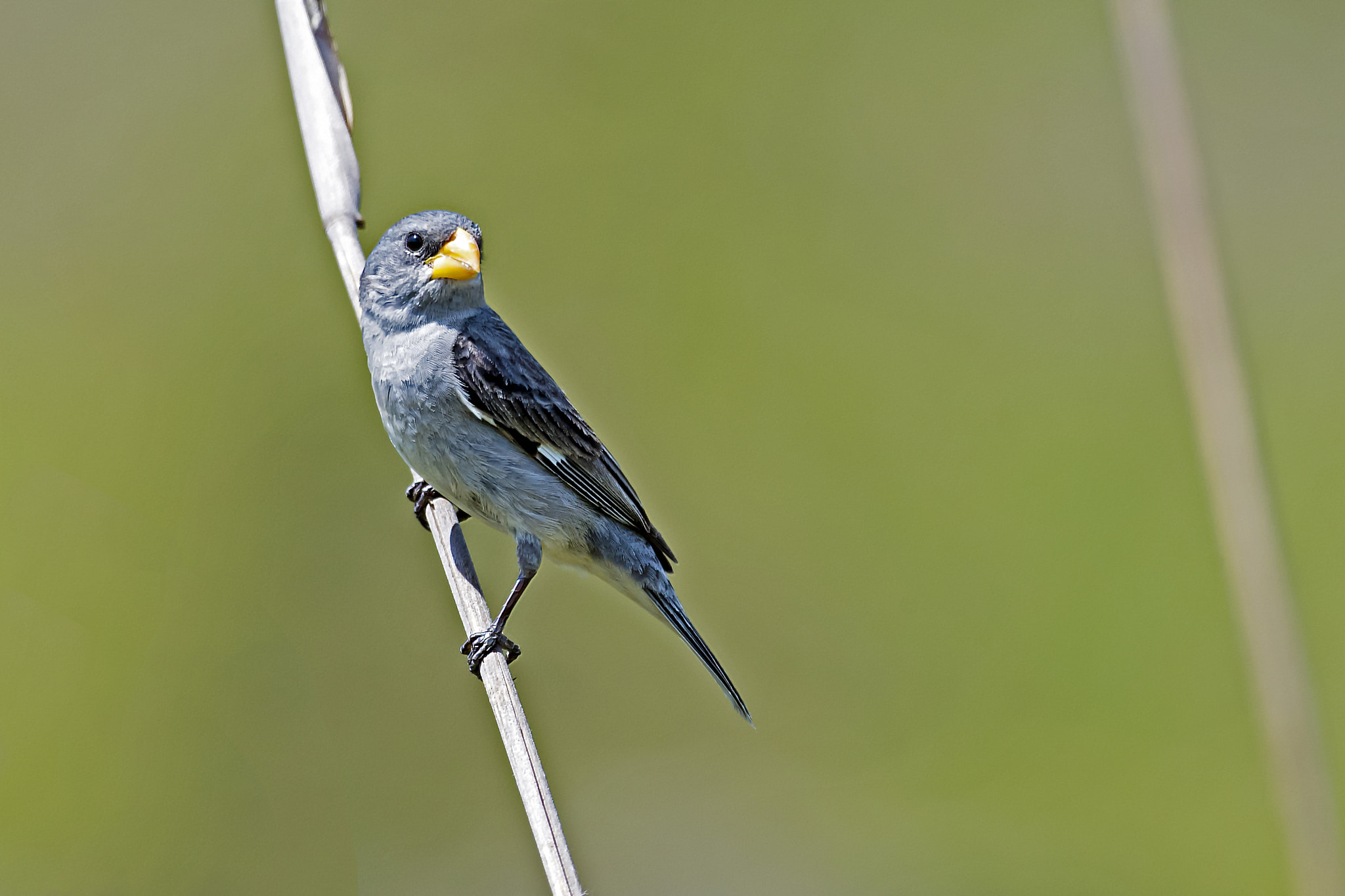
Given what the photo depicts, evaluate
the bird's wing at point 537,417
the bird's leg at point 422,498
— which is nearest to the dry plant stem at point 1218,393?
the bird's wing at point 537,417

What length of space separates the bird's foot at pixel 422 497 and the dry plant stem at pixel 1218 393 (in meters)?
1.93

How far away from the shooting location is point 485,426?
254cm

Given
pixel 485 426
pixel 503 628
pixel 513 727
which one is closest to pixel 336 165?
pixel 485 426

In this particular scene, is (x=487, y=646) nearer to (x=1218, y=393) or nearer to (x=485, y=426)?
(x=485, y=426)

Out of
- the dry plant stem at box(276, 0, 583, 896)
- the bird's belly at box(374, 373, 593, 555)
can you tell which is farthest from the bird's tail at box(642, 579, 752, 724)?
the dry plant stem at box(276, 0, 583, 896)

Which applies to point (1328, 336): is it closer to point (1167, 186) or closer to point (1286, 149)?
point (1286, 149)

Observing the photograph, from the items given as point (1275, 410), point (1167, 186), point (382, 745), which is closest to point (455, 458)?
point (382, 745)

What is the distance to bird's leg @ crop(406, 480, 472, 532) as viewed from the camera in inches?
113

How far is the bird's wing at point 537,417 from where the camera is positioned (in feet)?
8.27

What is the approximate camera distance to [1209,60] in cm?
459

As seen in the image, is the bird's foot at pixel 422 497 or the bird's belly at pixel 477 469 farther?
the bird's foot at pixel 422 497

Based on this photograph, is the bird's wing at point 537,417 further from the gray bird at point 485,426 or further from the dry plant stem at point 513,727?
the dry plant stem at point 513,727

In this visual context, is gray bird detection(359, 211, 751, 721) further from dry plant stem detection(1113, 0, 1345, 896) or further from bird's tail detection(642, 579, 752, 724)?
dry plant stem detection(1113, 0, 1345, 896)

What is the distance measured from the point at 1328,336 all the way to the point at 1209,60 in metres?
1.36
